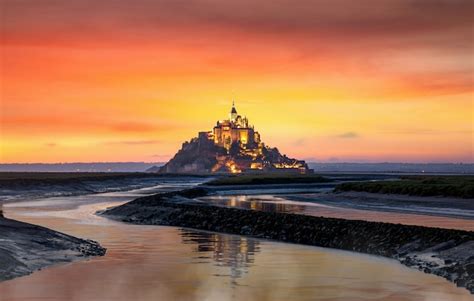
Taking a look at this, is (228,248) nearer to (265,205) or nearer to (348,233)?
(348,233)

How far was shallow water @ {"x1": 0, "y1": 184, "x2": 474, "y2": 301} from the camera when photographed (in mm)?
18828

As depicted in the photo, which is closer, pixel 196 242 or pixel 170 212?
pixel 196 242

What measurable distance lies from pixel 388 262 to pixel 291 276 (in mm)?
5011

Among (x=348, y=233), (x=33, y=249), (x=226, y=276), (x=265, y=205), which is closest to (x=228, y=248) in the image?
(x=348, y=233)

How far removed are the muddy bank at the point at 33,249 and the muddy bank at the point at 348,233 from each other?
10110 millimetres

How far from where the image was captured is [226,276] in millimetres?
21984

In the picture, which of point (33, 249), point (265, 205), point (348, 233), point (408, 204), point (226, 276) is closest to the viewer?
point (226, 276)

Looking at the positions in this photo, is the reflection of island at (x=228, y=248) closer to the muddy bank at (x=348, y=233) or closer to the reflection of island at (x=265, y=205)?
the muddy bank at (x=348, y=233)

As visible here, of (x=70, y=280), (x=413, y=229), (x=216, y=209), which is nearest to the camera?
(x=70, y=280)

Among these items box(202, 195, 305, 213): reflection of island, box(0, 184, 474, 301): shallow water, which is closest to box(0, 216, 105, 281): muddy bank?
box(0, 184, 474, 301): shallow water

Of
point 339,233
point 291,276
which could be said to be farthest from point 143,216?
point 291,276

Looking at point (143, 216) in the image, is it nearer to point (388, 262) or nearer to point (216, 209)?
point (216, 209)

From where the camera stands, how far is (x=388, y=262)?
25453 millimetres

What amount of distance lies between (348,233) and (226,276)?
1070 cm
